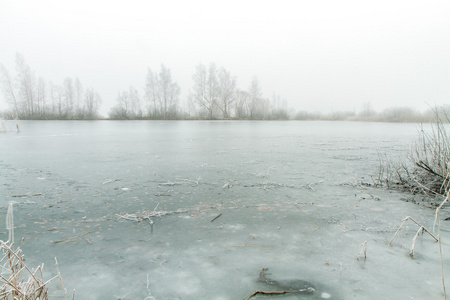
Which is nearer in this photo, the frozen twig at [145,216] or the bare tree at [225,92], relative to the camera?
the frozen twig at [145,216]

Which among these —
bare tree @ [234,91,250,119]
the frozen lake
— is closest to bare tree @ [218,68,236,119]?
bare tree @ [234,91,250,119]

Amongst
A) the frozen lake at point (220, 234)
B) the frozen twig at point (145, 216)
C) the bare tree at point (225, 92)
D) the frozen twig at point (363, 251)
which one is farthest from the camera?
the bare tree at point (225, 92)

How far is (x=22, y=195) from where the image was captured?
3551 mm

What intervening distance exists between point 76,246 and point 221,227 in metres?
1.28

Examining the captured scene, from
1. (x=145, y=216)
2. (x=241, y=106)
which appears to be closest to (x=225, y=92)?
(x=241, y=106)

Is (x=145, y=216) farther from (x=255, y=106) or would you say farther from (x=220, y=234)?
(x=255, y=106)

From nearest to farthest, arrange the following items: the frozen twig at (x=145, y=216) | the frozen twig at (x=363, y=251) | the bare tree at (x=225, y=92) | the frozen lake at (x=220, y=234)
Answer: the frozen lake at (x=220, y=234), the frozen twig at (x=363, y=251), the frozen twig at (x=145, y=216), the bare tree at (x=225, y=92)

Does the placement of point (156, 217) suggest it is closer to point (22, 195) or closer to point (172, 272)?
point (172, 272)

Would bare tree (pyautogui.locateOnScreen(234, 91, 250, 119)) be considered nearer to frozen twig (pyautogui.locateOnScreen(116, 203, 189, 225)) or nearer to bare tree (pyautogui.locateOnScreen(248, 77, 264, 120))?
bare tree (pyautogui.locateOnScreen(248, 77, 264, 120))

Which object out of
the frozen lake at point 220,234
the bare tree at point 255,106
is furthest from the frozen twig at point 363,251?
the bare tree at point 255,106

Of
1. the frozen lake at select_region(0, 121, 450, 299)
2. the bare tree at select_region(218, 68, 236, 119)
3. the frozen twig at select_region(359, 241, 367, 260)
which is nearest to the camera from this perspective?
the frozen lake at select_region(0, 121, 450, 299)

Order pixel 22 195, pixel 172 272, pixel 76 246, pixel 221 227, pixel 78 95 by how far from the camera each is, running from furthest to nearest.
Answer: pixel 78 95
pixel 22 195
pixel 221 227
pixel 76 246
pixel 172 272

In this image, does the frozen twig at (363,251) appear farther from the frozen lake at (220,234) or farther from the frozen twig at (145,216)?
the frozen twig at (145,216)

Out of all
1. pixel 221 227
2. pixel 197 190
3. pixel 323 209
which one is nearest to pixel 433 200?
pixel 323 209
